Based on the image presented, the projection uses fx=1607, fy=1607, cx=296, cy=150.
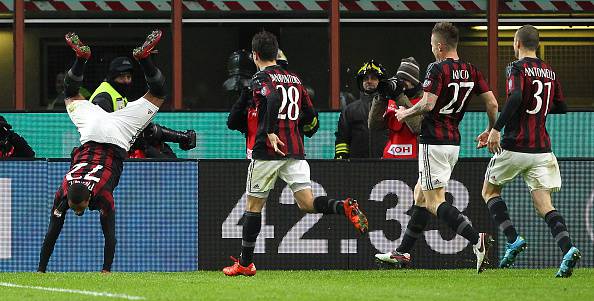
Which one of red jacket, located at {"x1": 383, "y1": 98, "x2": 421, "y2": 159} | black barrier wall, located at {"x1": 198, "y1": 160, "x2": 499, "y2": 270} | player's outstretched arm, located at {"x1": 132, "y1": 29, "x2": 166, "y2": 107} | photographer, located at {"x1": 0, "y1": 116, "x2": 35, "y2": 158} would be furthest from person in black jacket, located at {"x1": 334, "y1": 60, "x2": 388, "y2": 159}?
photographer, located at {"x1": 0, "y1": 116, "x2": 35, "y2": 158}

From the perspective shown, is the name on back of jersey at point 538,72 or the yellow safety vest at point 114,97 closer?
the name on back of jersey at point 538,72

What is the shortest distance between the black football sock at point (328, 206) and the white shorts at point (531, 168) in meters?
1.35

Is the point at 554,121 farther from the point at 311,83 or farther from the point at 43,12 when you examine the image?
the point at 43,12

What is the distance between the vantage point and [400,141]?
14.5 metres

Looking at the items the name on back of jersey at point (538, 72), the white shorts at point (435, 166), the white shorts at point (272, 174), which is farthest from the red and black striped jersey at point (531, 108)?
the white shorts at point (272, 174)

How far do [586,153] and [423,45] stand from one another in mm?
2089

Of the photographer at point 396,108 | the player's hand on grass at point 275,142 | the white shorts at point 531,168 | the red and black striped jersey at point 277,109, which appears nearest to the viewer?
the player's hand on grass at point 275,142

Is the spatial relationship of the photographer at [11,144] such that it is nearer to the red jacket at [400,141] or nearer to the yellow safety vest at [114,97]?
the yellow safety vest at [114,97]

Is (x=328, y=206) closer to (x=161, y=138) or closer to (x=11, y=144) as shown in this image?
(x=161, y=138)

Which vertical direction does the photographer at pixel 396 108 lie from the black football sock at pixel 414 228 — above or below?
above

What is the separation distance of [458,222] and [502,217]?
59 cm

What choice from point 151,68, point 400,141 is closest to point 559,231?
point 400,141

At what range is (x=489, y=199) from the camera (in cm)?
1297

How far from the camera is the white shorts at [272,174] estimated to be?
12.5 m
